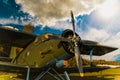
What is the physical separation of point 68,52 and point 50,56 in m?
1.08

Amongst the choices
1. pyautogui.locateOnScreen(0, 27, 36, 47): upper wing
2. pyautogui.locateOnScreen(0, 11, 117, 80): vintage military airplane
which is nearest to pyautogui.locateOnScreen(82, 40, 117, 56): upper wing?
pyautogui.locateOnScreen(0, 11, 117, 80): vintage military airplane

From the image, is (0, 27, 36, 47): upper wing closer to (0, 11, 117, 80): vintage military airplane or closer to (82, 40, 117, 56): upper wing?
(0, 11, 117, 80): vintage military airplane

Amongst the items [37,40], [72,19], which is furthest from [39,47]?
[72,19]

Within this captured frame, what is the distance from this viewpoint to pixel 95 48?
49.8ft

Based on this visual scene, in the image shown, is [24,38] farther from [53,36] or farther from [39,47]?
[53,36]

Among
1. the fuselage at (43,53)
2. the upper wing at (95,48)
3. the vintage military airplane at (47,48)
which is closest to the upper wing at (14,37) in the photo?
the vintage military airplane at (47,48)

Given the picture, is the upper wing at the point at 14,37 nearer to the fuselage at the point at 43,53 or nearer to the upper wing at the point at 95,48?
the fuselage at the point at 43,53

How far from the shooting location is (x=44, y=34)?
1312 cm

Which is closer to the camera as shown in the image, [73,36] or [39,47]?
→ [73,36]

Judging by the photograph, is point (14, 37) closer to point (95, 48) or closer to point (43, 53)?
point (43, 53)

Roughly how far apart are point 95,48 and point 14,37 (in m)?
5.14

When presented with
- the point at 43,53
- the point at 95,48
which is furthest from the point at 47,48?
the point at 95,48

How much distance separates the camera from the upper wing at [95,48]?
13.7 metres

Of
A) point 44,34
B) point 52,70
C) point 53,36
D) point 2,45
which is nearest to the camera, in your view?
point 53,36
